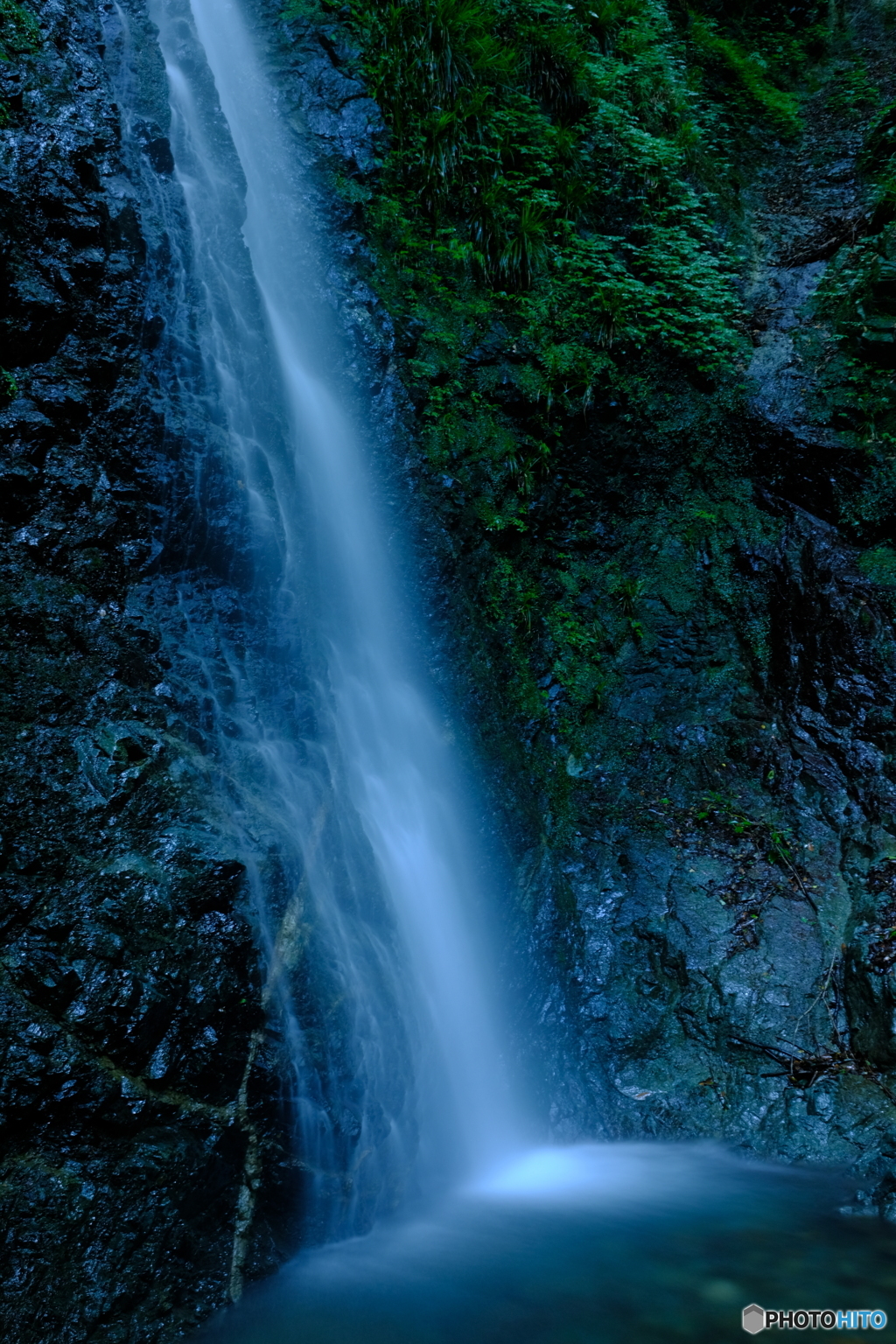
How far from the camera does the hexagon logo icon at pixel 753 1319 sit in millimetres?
3375

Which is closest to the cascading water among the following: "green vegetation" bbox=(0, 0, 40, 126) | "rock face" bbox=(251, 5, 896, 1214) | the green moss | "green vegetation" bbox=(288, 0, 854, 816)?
"rock face" bbox=(251, 5, 896, 1214)

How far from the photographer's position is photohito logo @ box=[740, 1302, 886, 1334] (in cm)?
335

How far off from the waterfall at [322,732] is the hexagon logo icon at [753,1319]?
6.52 feet

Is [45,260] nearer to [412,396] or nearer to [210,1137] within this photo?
[412,396]

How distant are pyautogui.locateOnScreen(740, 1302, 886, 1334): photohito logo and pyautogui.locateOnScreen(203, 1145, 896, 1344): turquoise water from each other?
4cm

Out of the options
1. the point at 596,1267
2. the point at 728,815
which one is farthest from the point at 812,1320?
the point at 728,815

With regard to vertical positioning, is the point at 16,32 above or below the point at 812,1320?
above

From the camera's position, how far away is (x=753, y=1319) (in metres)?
3.44

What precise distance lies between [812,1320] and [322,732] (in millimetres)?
4024

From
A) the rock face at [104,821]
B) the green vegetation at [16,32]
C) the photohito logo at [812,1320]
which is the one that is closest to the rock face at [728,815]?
the photohito logo at [812,1320]

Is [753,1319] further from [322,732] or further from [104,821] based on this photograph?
[322,732]

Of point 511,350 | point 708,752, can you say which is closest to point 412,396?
point 511,350

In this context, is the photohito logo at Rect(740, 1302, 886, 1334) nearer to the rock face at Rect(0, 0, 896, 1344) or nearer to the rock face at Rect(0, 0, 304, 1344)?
the rock face at Rect(0, 0, 896, 1344)

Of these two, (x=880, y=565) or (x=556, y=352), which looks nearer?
(x=880, y=565)
